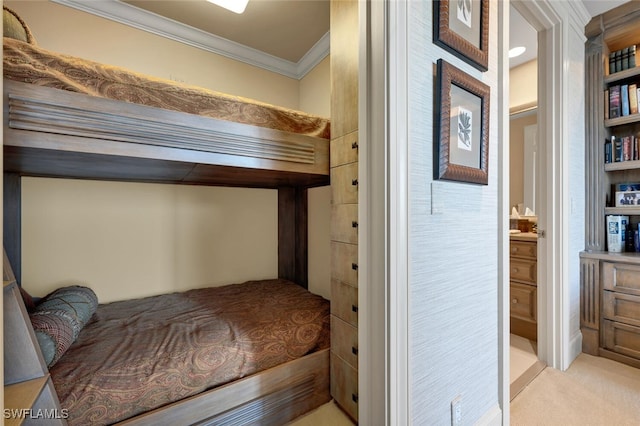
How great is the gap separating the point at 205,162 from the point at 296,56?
6.53 feet

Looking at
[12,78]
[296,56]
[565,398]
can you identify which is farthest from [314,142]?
[565,398]

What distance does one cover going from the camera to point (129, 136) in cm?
105

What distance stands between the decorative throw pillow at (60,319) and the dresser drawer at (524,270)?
9.77ft

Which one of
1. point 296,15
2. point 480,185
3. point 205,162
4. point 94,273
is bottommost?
point 94,273

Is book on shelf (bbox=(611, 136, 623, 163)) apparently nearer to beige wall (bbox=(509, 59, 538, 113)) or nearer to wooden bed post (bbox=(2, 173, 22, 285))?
beige wall (bbox=(509, 59, 538, 113))

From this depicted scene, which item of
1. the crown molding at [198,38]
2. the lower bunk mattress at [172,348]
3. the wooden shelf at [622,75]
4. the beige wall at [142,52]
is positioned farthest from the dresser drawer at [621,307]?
the beige wall at [142,52]

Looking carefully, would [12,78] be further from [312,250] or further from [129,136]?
[312,250]

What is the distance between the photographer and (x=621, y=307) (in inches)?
71.8

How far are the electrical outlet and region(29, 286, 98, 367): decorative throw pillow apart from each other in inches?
61.9

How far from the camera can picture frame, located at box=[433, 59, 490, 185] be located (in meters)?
0.99

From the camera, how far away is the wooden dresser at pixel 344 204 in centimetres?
119

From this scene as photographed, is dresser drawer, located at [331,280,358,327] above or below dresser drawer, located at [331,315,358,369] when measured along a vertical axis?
above

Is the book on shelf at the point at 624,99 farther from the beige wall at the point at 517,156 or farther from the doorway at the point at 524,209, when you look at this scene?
the beige wall at the point at 517,156

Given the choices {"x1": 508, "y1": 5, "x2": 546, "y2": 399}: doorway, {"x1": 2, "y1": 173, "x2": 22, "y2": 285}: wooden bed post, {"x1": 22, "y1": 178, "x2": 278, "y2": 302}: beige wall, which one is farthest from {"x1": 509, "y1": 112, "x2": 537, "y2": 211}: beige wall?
{"x1": 2, "y1": 173, "x2": 22, "y2": 285}: wooden bed post
